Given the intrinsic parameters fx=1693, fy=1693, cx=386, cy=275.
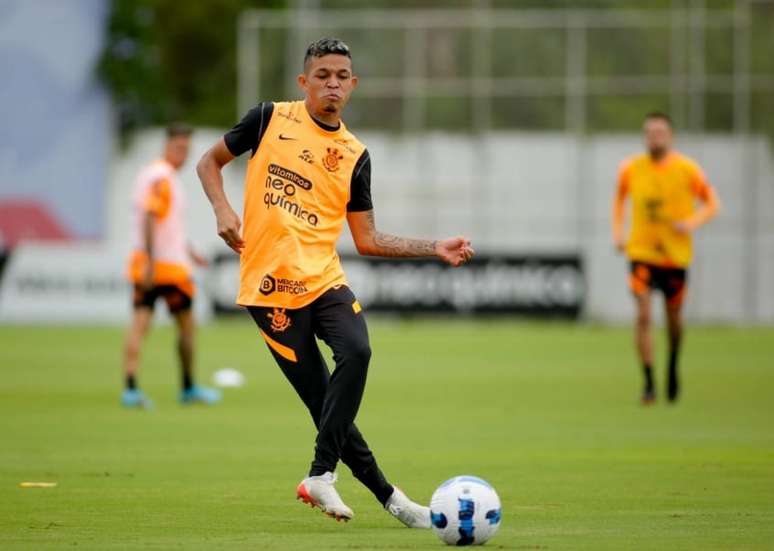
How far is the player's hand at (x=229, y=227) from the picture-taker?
27.7 feet

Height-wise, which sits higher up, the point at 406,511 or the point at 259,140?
the point at 259,140

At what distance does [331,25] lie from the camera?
128ft

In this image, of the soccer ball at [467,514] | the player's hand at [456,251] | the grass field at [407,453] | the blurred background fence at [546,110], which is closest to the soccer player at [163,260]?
the grass field at [407,453]

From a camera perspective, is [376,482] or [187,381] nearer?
[376,482]

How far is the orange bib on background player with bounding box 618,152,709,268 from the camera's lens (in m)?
17.6

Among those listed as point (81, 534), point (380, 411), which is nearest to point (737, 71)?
point (380, 411)

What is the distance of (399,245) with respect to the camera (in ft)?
29.1

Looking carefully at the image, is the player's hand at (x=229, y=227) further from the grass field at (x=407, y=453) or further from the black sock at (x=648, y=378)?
the black sock at (x=648, y=378)

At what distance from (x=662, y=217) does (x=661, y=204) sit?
0.55ft

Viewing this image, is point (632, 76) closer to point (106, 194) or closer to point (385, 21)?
point (385, 21)

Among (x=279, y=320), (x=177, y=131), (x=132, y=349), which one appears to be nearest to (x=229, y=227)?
(x=279, y=320)

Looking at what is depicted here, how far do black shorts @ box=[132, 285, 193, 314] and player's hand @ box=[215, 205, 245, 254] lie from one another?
8104 millimetres

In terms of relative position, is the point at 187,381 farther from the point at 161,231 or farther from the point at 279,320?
the point at 279,320

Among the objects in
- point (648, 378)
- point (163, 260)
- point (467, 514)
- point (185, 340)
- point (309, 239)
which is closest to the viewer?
point (467, 514)
